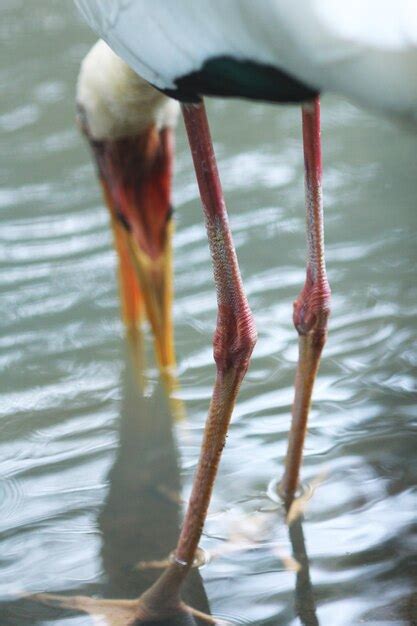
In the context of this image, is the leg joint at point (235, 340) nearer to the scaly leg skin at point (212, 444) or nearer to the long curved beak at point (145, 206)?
the scaly leg skin at point (212, 444)

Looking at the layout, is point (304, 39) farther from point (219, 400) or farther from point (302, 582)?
point (302, 582)

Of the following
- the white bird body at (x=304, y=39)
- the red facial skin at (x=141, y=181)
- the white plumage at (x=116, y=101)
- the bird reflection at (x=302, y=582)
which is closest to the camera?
the white bird body at (x=304, y=39)

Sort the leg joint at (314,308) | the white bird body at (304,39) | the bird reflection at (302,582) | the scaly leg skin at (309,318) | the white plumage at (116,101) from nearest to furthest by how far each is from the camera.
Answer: the white bird body at (304,39) → the bird reflection at (302,582) → the scaly leg skin at (309,318) → the leg joint at (314,308) → the white plumage at (116,101)

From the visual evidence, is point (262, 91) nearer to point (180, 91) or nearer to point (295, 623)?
point (180, 91)

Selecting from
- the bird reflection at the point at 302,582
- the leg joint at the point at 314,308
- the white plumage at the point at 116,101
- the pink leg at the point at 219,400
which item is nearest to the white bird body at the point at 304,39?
the pink leg at the point at 219,400

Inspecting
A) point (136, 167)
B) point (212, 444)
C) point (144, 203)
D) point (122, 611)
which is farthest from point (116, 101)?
point (122, 611)

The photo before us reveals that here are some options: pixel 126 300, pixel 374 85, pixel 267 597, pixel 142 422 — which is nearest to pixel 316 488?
pixel 267 597

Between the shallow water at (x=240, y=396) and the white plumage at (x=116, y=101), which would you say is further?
the white plumage at (x=116, y=101)

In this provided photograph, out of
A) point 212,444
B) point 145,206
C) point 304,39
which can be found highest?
point 304,39
